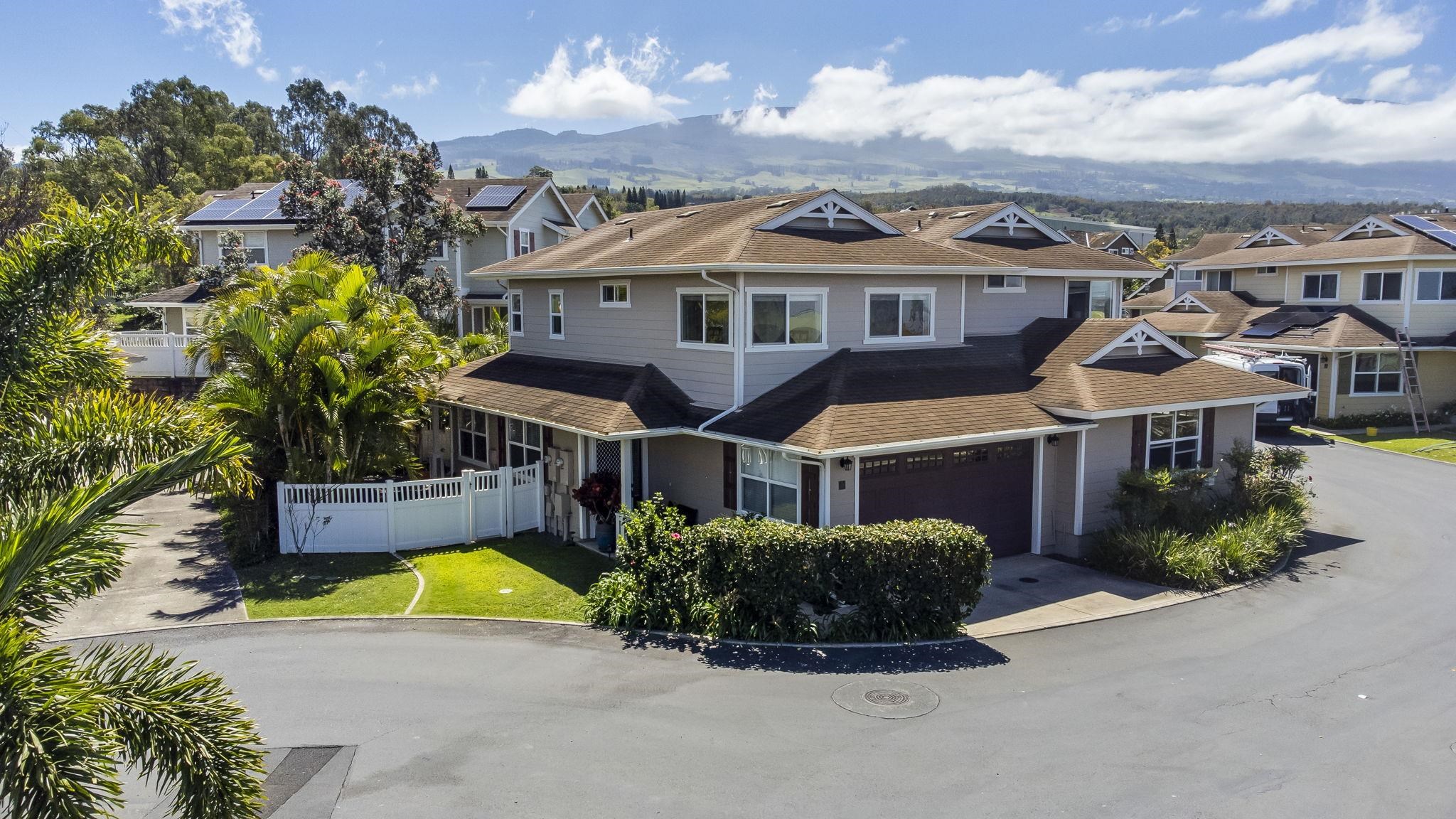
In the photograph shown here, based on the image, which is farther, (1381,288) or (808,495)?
(1381,288)

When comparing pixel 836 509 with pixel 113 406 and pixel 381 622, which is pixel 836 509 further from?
pixel 113 406

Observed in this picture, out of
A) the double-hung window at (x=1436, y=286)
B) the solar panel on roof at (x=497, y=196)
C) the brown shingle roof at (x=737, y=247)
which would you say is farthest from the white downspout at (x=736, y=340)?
the double-hung window at (x=1436, y=286)

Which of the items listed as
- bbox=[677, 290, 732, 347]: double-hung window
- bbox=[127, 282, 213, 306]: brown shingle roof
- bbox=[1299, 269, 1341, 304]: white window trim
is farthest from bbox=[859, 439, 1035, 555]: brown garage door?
bbox=[127, 282, 213, 306]: brown shingle roof

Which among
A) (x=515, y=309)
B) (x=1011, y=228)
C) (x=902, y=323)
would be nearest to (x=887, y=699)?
(x=902, y=323)

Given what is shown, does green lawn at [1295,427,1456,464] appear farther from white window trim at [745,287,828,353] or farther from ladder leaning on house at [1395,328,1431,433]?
white window trim at [745,287,828,353]

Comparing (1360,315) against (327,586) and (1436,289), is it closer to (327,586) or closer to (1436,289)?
(1436,289)

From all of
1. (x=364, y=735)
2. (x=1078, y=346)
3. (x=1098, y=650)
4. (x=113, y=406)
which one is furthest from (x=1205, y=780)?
(x=1078, y=346)
